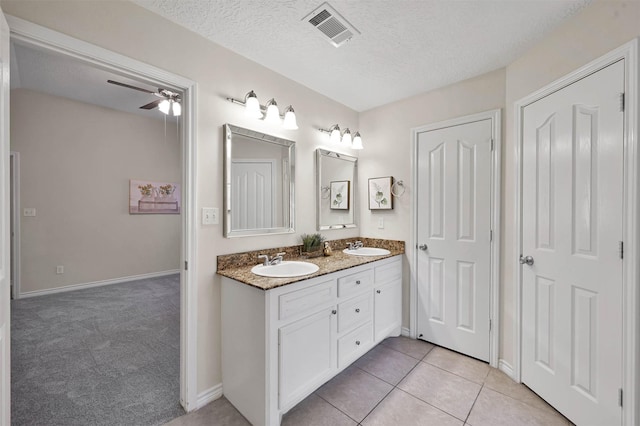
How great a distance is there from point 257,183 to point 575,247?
2.12 meters

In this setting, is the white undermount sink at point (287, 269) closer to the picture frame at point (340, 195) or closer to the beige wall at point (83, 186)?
the picture frame at point (340, 195)

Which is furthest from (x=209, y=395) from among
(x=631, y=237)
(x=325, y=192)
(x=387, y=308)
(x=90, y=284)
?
(x=90, y=284)

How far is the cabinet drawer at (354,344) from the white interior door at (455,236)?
0.74m

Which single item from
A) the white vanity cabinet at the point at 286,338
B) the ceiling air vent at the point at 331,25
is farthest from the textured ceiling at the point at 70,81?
the white vanity cabinet at the point at 286,338

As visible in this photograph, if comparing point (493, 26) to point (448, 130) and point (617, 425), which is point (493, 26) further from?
point (617, 425)

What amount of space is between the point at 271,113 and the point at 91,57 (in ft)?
3.38

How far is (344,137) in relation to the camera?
109 inches

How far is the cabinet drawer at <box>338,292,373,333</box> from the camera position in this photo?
1.94 m

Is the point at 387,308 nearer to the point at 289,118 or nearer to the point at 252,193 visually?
the point at 252,193

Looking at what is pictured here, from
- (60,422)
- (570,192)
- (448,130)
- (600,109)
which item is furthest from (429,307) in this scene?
(60,422)

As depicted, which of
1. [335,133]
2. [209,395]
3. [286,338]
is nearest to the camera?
[286,338]

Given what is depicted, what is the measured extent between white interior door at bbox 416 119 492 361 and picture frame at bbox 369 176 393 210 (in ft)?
1.00

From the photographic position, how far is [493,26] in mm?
1676

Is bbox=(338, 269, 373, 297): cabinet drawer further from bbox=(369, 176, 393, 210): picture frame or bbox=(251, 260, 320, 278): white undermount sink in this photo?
bbox=(369, 176, 393, 210): picture frame
